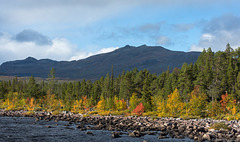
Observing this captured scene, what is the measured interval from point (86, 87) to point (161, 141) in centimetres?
9676

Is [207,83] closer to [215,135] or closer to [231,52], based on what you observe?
[231,52]

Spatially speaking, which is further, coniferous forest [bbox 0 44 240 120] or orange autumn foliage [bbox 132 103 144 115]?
orange autumn foliage [bbox 132 103 144 115]

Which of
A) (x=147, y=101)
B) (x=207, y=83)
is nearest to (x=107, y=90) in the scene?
(x=147, y=101)

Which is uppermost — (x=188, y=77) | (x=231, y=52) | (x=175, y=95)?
(x=231, y=52)

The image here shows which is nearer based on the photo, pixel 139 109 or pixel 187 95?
pixel 139 109

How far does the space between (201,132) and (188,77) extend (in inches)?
1673

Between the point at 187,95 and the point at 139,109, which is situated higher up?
the point at 187,95

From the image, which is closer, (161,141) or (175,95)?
(161,141)

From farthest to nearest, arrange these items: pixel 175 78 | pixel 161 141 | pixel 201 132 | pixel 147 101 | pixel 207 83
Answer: pixel 175 78
pixel 207 83
pixel 147 101
pixel 201 132
pixel 161 141

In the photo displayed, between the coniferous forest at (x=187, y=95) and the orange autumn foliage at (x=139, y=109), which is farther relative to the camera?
the orange autumn foliage at (x=139, y=109)

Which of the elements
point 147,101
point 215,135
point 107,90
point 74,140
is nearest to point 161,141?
point 215,135

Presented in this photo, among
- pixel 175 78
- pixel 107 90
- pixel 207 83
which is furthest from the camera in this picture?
pixel 107 90

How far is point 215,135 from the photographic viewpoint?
32062mm

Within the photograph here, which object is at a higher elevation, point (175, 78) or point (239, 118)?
point (175, 78)
